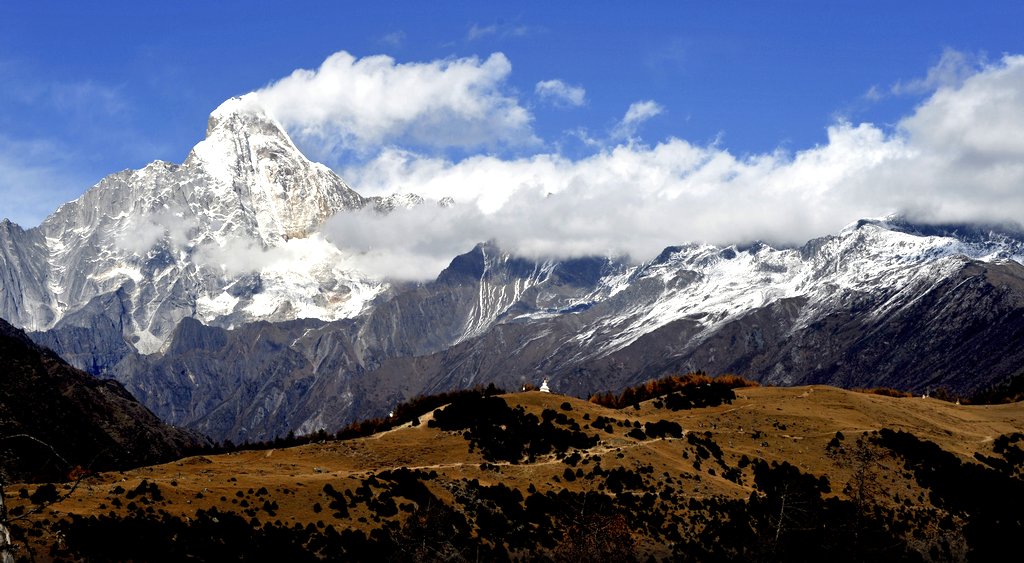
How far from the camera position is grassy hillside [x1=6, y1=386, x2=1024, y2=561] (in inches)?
2749

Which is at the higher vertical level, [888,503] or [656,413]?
[656,413]

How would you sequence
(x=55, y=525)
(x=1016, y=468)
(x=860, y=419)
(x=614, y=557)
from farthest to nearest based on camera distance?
(x=860, y=419), (x=1016, y=468), (x=614, y=557), (x=55, y=525)

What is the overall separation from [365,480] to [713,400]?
196ft

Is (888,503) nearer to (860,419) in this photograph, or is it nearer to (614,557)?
(860,419)

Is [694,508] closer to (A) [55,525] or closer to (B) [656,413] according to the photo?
(B) [656,413]

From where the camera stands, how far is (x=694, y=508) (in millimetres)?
93375

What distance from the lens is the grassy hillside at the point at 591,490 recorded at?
69.8 m

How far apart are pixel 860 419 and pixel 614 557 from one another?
67818mm

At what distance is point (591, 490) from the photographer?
305ft

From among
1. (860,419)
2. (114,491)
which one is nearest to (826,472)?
(860,419)

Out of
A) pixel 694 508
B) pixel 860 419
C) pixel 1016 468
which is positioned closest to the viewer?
pixel 694 508

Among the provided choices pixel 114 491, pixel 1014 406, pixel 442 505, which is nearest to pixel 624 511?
pixel 442 505

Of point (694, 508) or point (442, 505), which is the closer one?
point (442, 505)

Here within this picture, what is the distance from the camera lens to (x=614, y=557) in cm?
6950
